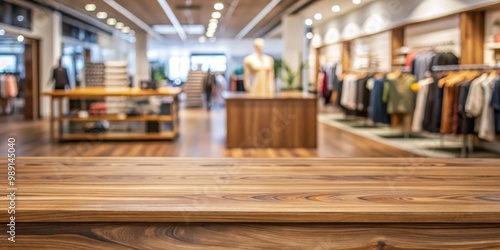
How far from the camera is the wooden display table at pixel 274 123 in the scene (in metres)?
6.41

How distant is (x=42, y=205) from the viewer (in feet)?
3.30

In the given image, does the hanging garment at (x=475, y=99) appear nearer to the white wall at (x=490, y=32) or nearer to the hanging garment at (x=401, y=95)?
the white wall at (x=490, y=32)

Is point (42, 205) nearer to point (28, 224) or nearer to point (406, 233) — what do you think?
point (28, 224)

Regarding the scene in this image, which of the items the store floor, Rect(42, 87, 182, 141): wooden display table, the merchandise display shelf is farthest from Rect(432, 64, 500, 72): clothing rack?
the merchandise display shelf

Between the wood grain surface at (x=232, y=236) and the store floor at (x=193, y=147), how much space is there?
4134 millimetres

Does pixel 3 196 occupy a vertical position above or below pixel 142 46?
below

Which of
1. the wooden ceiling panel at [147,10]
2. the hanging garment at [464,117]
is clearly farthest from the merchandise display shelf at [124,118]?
the wooden ceiling panel at [147,10]

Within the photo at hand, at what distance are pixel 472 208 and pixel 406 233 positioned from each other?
11cm

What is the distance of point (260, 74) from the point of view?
696cm

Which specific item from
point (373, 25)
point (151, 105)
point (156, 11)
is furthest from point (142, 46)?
point (151, 105)

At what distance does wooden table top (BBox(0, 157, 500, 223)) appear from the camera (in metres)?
0.98

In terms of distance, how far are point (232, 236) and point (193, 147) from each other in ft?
19.0

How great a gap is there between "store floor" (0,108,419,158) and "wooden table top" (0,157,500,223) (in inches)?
151

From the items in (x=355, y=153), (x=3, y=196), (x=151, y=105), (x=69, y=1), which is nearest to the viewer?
(x=3, y=196)
